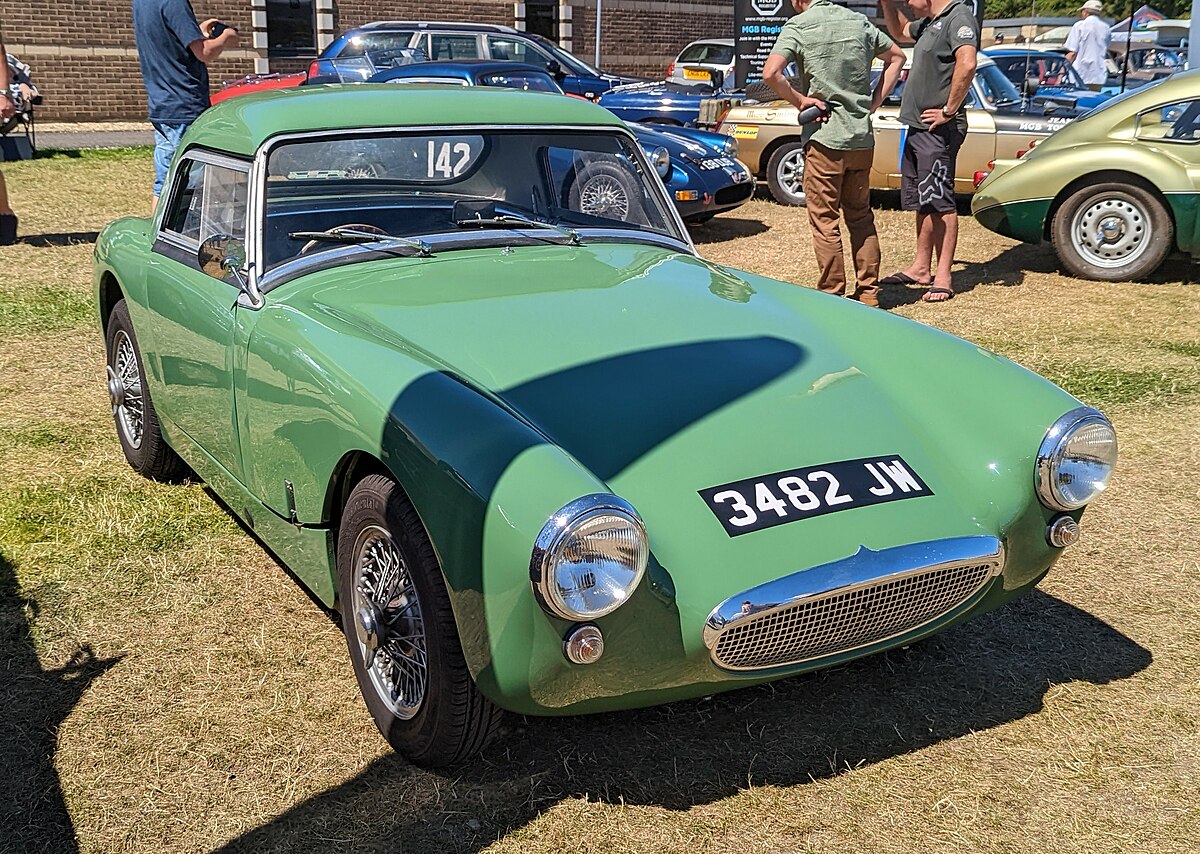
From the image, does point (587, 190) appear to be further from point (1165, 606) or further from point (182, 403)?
point (1165, 606)

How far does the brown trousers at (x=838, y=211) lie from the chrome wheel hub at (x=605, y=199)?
3148mm

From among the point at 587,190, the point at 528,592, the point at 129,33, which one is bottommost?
the point at 528,592

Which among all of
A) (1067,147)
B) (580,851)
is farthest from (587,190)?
(1067,147)

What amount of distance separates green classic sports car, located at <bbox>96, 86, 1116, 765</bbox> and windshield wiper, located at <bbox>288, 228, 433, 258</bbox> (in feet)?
0.03

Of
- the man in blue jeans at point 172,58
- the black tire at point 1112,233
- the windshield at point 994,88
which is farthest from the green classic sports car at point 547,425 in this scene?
the windshield at point 994,88

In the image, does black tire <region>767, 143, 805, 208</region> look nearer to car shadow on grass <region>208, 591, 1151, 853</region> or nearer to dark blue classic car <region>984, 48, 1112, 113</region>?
dark blue classic car <region>984, 48, 1112, 113</region>

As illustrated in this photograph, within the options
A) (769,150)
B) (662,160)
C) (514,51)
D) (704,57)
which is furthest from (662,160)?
(704,57)

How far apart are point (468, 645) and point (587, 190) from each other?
85.1 inches

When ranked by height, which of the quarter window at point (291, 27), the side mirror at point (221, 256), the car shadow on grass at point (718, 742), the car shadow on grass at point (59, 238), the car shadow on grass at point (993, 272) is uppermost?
the quarter window at point (291, 27)

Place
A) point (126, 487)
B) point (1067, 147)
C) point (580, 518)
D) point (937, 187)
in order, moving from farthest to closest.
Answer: point (1067, 147), point (937, 187), point (126, 487), point (580, 518)

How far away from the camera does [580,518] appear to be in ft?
7.47

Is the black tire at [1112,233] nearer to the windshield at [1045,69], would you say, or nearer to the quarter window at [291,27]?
the windshield at [1045,69]

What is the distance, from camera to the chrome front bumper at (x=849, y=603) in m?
2.45

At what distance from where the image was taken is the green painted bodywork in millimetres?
7609
